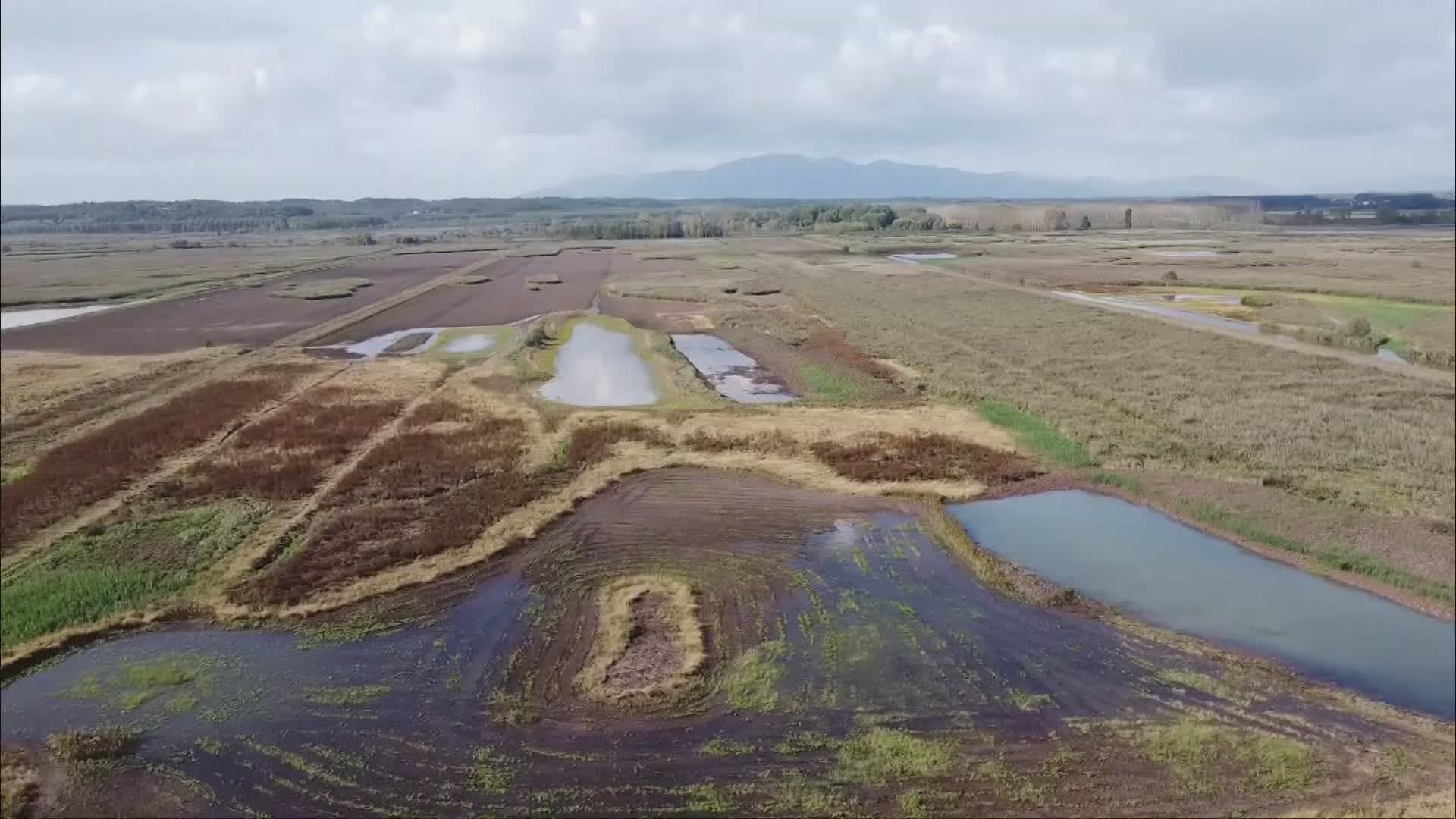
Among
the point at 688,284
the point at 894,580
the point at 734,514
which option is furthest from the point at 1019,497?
the point at 688,284

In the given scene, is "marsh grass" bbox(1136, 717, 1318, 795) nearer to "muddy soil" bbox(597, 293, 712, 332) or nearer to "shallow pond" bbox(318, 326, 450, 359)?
"muddy soil" bbox(597, 293, 712, 332)

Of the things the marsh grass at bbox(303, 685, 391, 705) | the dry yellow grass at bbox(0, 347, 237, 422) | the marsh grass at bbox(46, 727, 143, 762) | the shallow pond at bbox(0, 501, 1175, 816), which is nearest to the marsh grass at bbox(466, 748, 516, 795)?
the shallow pond at bbox(0, 501, 1175, 816)

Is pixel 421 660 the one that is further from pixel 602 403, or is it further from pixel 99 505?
pixel 602 403

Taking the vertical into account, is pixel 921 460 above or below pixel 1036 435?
below

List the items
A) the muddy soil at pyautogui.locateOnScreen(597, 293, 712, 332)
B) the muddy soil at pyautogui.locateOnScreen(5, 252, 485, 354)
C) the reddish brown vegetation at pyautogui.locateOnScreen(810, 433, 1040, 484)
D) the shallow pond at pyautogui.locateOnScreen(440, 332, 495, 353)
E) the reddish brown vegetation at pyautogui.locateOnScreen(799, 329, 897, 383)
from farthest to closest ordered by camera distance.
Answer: the muddy soil at pyautogui.locateOnScreen(597, 293, 712, 332) < the muddy soil at pyautogui.locateOnScreen(5, 252, 485, 354) < the shallow pond at pyautogui.locateOnScreen(440, 332, 495, 353) < the reddish brown vegetation at pyautogui.locateOnScreen(799, 329, 897, 383) < the reddish brown vegetation at pyautogui.locateOnScreen(810, 433, 1040, 484)

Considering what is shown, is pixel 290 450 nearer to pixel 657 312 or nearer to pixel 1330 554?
pixel 1330 554

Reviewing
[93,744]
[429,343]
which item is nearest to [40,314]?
[429,343]
